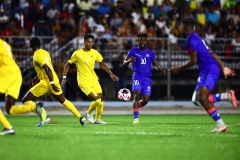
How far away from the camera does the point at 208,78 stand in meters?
14.3

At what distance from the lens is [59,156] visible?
33.7 feet

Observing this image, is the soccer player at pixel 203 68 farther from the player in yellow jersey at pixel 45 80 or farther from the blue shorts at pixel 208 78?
the player in yellow jersey at pixel 45 80

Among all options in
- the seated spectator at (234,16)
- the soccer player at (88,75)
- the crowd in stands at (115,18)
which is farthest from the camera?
the seated spectator at (234,16)

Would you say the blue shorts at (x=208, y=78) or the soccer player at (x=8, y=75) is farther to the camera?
the blue shorts at (x=208, y=78)

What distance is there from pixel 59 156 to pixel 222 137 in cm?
435

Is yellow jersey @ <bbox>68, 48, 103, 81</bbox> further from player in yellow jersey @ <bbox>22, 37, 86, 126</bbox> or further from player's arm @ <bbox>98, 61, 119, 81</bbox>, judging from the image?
player in yellow jersey @ <bbox>22, 37, 86, 126</bbox>

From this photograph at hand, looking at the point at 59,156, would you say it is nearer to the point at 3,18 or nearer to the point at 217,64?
the point at 217,64

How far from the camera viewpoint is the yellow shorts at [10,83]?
1383 cm

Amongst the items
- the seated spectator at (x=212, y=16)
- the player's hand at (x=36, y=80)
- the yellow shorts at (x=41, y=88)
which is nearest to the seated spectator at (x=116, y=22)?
the seated spectator at (x=212, y=16)

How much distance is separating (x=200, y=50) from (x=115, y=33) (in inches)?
614

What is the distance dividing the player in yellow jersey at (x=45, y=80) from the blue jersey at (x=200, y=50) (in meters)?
3.73

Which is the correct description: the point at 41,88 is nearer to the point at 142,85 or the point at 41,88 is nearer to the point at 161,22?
the point at 142,85

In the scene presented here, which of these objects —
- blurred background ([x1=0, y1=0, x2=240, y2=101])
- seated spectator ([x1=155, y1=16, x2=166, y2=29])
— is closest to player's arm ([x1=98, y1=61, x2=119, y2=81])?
blurred background ([x1=0, y1=0, x2=240, y2=101])

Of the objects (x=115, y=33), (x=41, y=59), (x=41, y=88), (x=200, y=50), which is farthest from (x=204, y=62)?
(x=115, y=33)
